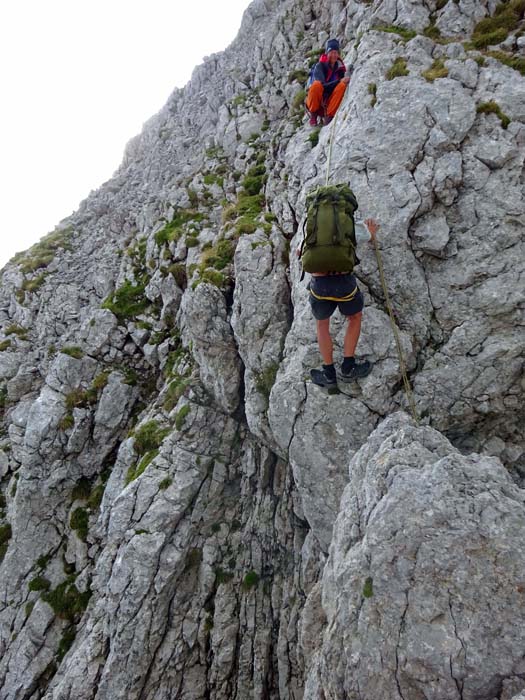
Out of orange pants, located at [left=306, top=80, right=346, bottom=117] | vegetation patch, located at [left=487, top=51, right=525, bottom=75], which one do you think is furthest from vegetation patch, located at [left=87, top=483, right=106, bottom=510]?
vegetation patch, located at [left=487, top=51, right=525, bottom=75]

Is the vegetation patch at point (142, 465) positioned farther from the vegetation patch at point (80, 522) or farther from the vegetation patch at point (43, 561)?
the vegetation patch at point (43, 561)

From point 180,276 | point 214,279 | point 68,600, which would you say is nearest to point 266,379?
point 214,279

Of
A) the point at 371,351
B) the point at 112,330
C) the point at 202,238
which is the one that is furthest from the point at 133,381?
Result: the point at 371,351

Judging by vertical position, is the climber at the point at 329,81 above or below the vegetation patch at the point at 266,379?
above

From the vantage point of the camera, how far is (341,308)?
9.66 meters

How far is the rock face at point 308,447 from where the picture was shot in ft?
22.0

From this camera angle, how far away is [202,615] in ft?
44.9

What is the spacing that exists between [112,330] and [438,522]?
20.1 metres

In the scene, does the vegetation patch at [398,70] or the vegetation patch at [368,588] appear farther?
the vegetation patch at [398,70]

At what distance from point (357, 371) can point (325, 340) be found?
1.32m

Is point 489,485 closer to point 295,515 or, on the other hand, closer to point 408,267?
point 408,267

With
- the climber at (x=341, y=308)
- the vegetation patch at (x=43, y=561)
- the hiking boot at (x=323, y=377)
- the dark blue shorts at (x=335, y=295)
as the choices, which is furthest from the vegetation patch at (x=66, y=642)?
the dark blue shorts at (x=335, y=295)

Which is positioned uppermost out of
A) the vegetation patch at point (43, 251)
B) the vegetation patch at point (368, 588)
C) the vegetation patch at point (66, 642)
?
the vegetation patch at point (43, 251)

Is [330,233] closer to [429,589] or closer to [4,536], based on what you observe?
[429,589]
